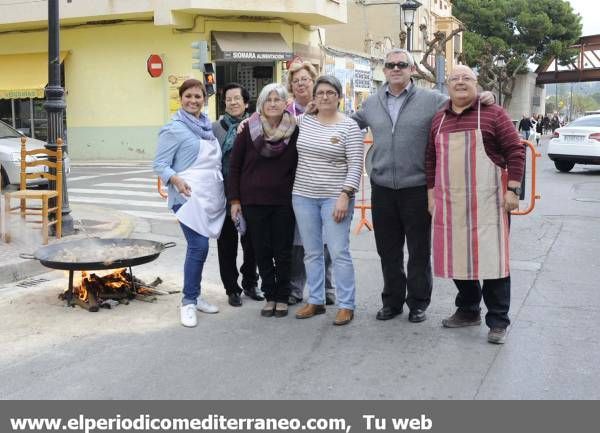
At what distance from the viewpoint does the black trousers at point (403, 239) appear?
5.37 m

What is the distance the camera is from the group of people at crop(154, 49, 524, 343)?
4.97m

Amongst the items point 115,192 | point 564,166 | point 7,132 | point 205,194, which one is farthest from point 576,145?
point 205,194

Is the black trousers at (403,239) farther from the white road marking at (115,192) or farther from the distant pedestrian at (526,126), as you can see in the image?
the distant pedestrian at (526,126)

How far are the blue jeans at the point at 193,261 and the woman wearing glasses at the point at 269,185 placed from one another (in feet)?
1.13

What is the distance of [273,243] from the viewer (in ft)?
19.0

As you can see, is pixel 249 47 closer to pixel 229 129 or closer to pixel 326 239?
pixel 229 129

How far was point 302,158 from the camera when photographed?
5.43 metres

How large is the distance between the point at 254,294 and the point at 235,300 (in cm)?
25

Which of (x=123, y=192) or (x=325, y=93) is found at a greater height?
(x=325, y=93)

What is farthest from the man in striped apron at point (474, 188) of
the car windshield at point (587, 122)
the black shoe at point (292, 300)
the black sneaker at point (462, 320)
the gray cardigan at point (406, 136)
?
the car windshield at point (587, 122)

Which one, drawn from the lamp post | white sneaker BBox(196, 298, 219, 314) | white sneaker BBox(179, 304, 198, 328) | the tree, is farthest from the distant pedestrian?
white sneaker BBox(179, 304, 198, 328)
